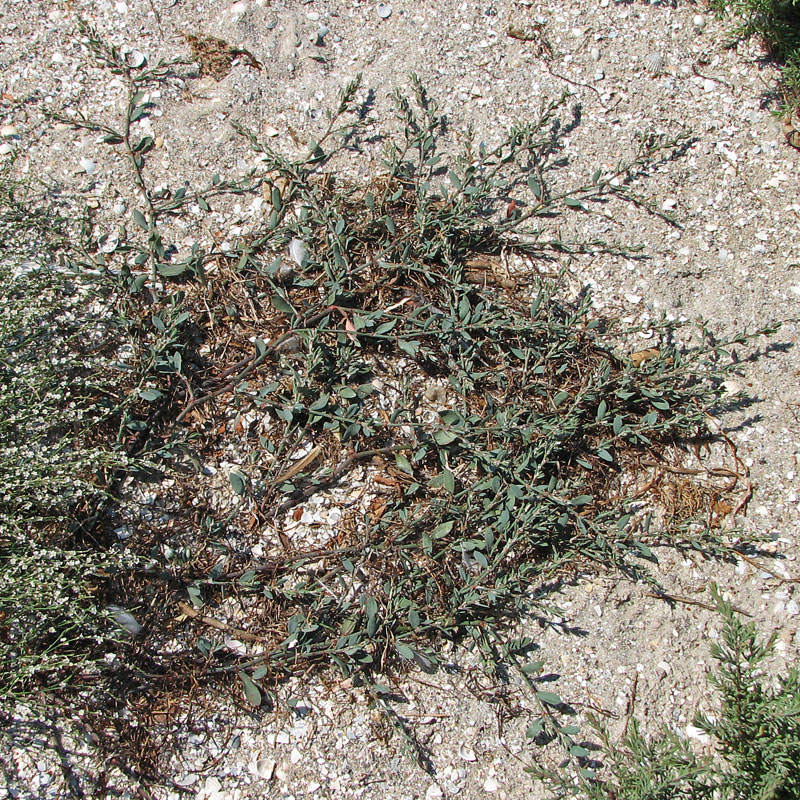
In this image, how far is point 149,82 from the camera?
128 inches

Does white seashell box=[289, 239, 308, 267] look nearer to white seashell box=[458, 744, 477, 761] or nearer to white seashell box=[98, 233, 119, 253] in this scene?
white seashell box=[98, 233, 119, 253]

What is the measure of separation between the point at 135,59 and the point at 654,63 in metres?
2.26

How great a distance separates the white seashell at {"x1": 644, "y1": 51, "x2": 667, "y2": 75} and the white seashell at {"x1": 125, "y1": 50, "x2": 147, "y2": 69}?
2191 millimetres

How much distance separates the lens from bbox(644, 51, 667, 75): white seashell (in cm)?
339

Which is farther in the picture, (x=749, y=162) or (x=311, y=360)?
(x=749, y=162)

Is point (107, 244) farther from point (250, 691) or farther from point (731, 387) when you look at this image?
point (731, 387)

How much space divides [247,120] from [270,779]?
2528 millimetres

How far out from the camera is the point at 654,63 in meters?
3.39

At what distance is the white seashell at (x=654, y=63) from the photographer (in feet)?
11.1

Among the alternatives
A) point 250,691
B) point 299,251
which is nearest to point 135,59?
point 299,251

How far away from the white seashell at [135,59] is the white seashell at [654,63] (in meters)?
2.19

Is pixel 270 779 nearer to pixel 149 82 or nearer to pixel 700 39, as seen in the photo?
pixel 149 82

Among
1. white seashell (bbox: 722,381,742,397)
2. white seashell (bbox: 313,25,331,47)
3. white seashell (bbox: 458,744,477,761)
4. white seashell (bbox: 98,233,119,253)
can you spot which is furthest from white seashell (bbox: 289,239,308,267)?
white seashell (bbox: 458,744,477,761)

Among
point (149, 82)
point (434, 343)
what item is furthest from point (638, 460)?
point (149, 82)
